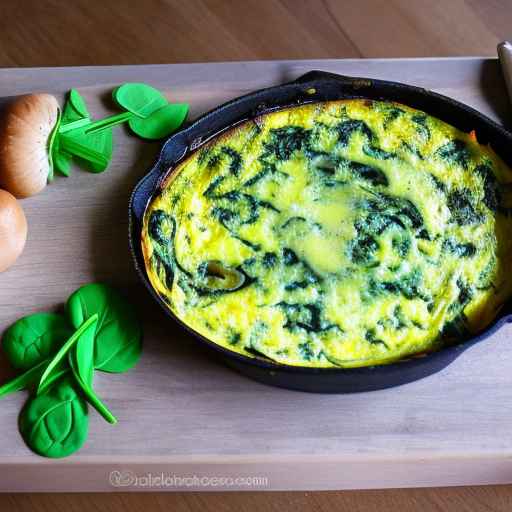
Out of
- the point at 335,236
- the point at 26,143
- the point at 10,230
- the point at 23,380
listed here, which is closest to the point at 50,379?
the point at 23,380

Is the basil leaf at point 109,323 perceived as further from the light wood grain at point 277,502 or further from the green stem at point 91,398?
the light wood grain at point 277,502

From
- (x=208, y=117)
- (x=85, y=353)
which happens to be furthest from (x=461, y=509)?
(x=208, y=117)

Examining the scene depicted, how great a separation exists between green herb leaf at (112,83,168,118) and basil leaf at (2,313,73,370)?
0.43m

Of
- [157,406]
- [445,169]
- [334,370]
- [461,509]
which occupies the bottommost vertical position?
[461,509]

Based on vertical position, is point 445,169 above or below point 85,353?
above

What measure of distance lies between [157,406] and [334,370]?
32 cm

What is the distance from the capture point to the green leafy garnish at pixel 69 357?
1.17 m

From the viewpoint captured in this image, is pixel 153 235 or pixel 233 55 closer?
pixel 153 235

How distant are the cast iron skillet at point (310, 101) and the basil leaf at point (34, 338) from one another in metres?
0.19

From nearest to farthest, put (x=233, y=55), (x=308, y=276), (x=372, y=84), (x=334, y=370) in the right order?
(x=334, y=370)
(x=308, y=276)
(x=372, y=84)
(x=233, y=55)

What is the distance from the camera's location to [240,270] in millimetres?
1189

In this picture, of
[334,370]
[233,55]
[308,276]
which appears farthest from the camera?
[233,55]

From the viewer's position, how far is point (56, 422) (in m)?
1.18

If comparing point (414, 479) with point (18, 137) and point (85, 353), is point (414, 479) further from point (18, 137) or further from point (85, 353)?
point (18, 137)
